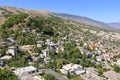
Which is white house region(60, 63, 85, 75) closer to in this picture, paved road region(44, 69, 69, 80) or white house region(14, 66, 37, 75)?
paved road region(44, 69, 69, 80)

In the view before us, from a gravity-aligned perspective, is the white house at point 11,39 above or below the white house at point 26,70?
above

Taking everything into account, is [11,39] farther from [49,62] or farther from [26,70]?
[26,70]

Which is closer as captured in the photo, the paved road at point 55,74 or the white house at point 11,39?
the paved road at point 55,74

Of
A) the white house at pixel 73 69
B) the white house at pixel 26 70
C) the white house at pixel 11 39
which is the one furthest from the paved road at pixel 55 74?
the white house at pixel 11 39

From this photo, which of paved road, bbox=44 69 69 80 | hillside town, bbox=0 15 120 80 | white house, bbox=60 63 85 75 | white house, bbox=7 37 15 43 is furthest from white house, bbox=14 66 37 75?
white house, bbox=7 37 15 43

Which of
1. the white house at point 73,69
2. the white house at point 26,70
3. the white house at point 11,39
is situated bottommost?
the white house at point 73,69

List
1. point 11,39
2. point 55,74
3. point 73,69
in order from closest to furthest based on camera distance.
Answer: point 55,74, point 73,69, point 11,39

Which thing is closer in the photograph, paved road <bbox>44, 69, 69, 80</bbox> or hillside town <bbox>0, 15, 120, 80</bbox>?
paved road <bbox>44, 69, 69, 80</bbox>

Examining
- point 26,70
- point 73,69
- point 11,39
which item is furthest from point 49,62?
point 11,39

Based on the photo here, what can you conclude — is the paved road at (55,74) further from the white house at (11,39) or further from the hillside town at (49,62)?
the white house at (11,39)

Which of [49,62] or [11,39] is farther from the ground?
[11,39]

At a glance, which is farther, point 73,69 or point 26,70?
point 73,69

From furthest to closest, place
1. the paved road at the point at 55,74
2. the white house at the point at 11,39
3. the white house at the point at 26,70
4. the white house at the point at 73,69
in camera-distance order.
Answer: the white house at the point at 11,39 < the white house at the point at 73,69 < the paved road at the point at 55,74 < the white house at the point at 26,70
